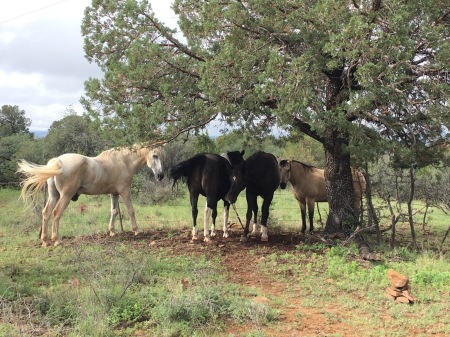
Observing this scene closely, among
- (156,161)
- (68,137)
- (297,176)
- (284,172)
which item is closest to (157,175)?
(156,161)

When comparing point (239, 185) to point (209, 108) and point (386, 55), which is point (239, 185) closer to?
point (209, 108)

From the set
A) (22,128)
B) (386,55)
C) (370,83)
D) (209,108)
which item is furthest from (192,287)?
(22,128)

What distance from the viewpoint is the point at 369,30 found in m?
6.53

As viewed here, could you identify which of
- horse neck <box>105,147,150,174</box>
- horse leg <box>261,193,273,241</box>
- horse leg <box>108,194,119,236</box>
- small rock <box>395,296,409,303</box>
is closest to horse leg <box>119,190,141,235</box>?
horse leg <box>108,194,119,236</box>

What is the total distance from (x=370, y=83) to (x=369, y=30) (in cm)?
91

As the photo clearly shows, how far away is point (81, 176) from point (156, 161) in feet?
6.03

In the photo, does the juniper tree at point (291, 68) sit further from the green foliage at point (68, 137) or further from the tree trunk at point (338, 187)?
the green foliage at point (68, 137)

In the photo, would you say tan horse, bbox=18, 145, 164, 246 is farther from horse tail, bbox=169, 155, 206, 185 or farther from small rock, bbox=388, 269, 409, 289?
small rock, bbox=388, 269, 409, 289

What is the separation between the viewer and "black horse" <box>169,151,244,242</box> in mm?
9359

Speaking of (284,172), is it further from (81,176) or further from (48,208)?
(48,208)

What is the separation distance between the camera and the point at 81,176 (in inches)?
373

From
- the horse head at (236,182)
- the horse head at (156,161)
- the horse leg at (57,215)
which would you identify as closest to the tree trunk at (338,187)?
the horse head at (236,182)

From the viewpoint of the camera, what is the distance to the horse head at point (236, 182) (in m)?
9.03

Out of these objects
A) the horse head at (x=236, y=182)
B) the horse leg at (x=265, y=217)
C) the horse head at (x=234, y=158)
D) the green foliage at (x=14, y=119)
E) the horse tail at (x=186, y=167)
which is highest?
the green foliage at (x=14, y=119)
